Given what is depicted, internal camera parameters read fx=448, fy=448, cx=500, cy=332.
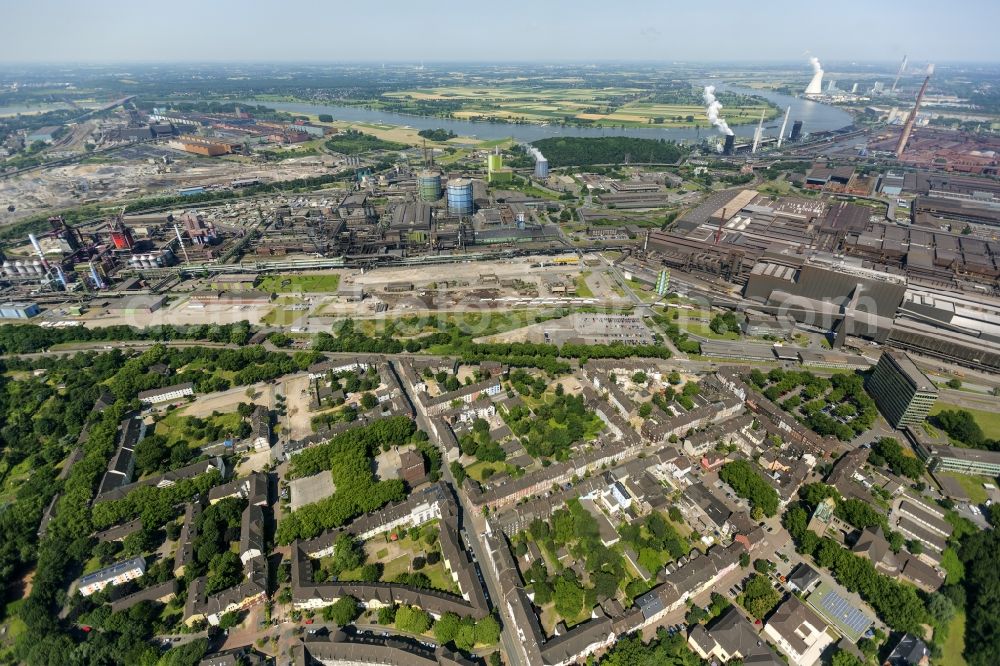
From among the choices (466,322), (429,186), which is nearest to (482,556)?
(466,322)

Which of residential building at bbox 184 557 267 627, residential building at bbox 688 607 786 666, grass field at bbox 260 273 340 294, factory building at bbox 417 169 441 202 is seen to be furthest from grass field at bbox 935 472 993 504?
factory building at bbox 417 169 441 202

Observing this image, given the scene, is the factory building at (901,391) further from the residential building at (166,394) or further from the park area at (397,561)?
the residential building at (166,394)

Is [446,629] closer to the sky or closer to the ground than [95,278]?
closer to the ground

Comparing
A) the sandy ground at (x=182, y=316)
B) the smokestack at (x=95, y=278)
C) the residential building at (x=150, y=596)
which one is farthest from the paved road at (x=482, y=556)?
the smokestack at (x=95, y=278)

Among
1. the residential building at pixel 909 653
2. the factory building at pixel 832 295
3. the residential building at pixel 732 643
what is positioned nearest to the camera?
the residential building at pixel 909 653

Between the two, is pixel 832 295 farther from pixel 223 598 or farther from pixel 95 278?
pixel 95 278

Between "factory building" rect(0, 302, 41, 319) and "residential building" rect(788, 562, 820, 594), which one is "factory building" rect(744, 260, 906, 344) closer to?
"residential building" rect(788, 562, 820, 594)

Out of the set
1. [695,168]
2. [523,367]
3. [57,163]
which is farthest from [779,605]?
[57,163]
